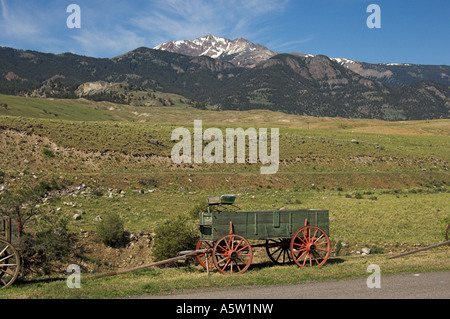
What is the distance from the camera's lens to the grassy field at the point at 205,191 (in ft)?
52.1

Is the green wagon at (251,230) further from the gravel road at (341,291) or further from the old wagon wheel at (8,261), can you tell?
the old wagon wheel at (8,261)

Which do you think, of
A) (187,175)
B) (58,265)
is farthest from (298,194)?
(58,265)

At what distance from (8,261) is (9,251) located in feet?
1.32

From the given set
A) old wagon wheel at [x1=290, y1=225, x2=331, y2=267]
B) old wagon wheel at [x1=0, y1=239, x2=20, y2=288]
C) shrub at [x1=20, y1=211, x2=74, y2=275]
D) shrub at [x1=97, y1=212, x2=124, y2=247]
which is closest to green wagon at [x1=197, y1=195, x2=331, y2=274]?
old wagon wheel at [x1=290, y1=225, x2=331, y2=267]

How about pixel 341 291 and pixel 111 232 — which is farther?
pixel 111 232

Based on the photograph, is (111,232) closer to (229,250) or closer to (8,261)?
(8,261)

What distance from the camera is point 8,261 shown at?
13.7 m

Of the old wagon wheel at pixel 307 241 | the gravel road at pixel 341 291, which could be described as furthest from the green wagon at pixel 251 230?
the gravel road at pixel 341 291


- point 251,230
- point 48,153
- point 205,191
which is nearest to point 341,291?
point 251,230

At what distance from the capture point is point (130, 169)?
193 ft

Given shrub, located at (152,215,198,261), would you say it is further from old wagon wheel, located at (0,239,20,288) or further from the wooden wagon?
old wagon wheel, located at (0,239,20,288)

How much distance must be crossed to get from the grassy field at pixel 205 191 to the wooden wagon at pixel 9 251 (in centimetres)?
66
